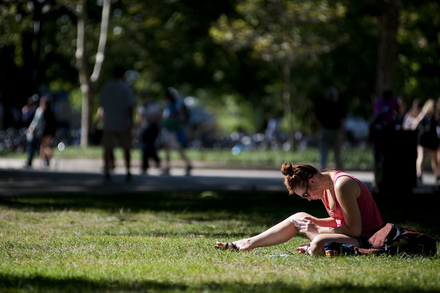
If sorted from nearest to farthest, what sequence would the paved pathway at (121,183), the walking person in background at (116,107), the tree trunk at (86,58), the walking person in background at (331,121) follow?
the paved pathway at (121,183) < the walking person in background at (116,107) < the walking person in background at (331,121) < the tree trunk at (86,58)

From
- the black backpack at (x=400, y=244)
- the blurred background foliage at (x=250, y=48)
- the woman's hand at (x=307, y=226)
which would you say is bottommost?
the black backpack at (x=400, y=244)

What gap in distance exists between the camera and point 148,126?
63.2ft

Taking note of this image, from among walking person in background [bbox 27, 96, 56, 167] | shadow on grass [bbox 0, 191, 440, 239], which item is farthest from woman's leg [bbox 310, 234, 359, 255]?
walking person in background [bbox 27, 96, 56, 167]

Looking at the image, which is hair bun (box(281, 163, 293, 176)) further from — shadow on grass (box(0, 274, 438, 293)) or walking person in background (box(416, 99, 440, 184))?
walking person in background (box(416, 99, 440, 184))

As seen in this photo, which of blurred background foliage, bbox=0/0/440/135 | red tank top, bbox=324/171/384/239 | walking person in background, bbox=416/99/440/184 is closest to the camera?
red tank top, bbox=324/171/384/239

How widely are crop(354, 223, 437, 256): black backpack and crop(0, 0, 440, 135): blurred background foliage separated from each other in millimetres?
15465

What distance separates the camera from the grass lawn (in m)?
5.01

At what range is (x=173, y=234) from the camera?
8.02m

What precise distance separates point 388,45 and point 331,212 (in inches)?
428

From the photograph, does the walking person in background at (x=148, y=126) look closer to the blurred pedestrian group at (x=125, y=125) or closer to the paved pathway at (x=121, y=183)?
the blurred pedestrian group at (x=125, y=125)

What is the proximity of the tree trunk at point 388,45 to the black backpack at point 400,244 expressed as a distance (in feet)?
34.7

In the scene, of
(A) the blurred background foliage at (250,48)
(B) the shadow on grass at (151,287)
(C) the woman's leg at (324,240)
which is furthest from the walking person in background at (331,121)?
(B) the shadow on grass at (151,287)

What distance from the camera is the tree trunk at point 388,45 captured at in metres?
16.5

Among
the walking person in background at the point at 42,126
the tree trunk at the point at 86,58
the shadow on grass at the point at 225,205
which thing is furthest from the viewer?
the tree trunk at the point at 86,58
